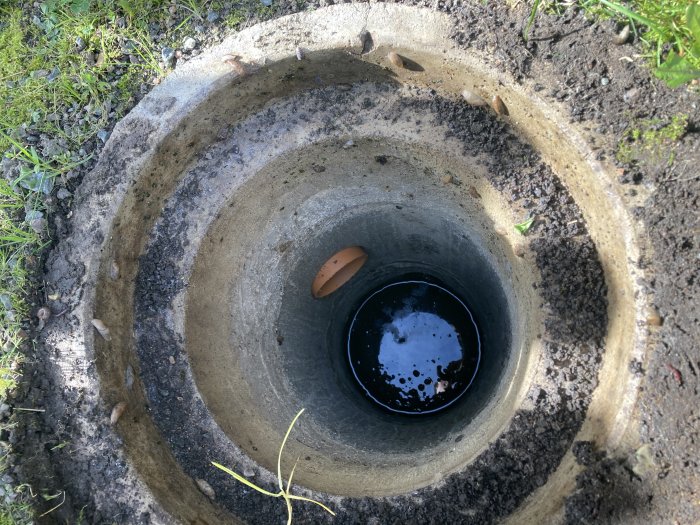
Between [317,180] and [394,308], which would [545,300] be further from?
[394,308]

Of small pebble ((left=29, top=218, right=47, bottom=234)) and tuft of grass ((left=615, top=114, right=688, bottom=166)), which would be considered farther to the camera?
small pebble ((left=29, top=218, right=47, bottom=234))

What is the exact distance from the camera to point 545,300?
2.29 metres

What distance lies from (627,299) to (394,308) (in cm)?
209

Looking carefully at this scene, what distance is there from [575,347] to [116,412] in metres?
1.92

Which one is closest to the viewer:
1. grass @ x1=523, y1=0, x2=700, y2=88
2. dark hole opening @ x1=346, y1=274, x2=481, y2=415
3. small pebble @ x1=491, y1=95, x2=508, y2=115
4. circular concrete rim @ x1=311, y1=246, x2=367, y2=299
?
grass @ x1=523, y1=0, x2=700, y2=88

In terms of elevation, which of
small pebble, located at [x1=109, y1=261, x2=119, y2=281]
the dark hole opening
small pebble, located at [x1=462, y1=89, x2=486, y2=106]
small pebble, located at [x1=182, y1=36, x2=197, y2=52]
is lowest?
the dark hole opening

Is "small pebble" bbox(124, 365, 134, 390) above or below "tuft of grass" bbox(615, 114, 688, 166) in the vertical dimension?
below

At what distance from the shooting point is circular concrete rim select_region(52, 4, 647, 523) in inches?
79.6

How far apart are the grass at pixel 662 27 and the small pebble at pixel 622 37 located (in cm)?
3

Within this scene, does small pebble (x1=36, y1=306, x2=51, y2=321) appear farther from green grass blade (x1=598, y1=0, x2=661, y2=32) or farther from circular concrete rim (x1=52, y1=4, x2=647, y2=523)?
green grass blade (x1=598, y1=0, x2=661, y2=32)

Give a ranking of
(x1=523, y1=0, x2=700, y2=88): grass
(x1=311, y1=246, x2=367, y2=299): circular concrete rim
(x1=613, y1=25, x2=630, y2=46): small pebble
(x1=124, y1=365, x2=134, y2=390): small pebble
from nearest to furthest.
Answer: (x1=523, y1=0, x2=700, y2=88): grass
(x1=613, y1=25, x2=630, y2=46): small pebble
(x1=124, y1=365, x2=134, y2=390): small pebble
(x1=311, y1=246, x2=367, y2=299): circular concrete rim

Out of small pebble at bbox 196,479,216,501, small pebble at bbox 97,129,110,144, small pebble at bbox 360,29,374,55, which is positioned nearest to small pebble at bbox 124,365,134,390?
small pebble at bbox 196,479,216,501

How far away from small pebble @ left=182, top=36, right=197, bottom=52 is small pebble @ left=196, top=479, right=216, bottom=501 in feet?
6.32

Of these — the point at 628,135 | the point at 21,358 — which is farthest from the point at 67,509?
the point at 628,135
